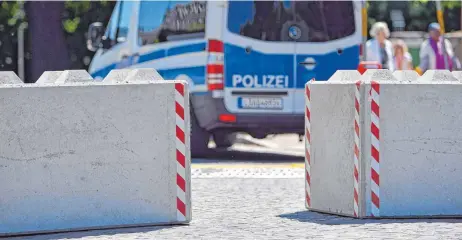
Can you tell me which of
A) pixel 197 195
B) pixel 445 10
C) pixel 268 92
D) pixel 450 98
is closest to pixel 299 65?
pixel 268 92

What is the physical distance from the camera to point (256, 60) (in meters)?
17.0

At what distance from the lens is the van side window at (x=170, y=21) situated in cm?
1722

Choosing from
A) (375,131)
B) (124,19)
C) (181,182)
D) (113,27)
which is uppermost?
(124,19)

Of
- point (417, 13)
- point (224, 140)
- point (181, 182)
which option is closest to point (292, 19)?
point (224, 140)

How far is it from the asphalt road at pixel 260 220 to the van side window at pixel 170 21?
2.44 meters

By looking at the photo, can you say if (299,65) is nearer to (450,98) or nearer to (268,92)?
(268,92)

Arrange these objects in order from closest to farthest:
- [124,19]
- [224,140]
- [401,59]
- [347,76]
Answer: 1. [347,76]
2. [124,19]
3. [224,140]
4. [401,59]

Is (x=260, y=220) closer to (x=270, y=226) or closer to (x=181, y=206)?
(x=270, y=226)

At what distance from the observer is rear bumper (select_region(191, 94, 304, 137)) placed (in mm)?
17141

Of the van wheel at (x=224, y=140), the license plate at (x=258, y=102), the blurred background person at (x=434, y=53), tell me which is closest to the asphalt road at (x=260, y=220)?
the license plate at (x=258, y=102)

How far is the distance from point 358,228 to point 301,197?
2522 mm

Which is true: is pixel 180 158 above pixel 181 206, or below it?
above

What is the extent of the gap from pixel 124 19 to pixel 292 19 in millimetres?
2447

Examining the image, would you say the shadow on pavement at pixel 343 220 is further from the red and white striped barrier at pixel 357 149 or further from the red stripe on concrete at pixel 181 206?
the red stripe on concrete at pixel 181 206
